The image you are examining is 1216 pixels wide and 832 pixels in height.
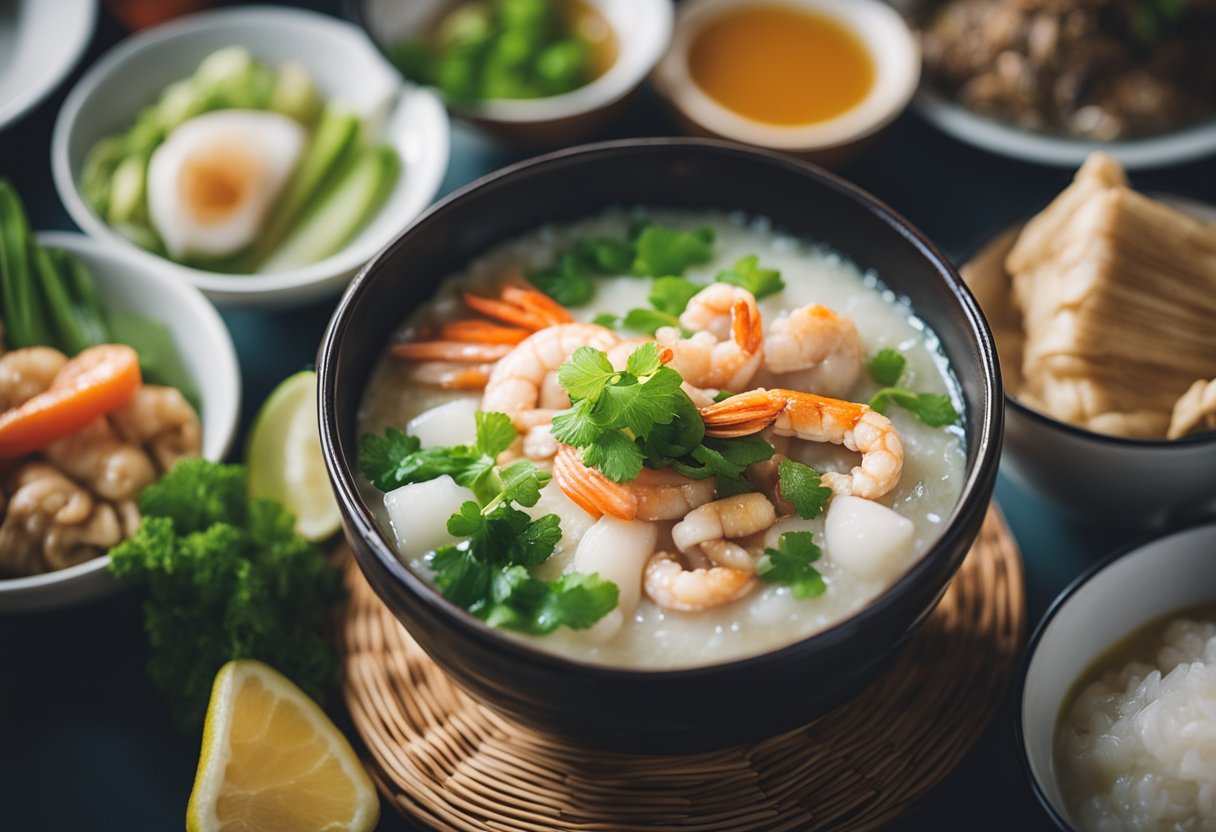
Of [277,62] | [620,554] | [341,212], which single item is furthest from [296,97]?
[620,554]

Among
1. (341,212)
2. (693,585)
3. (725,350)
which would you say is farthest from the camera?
(341,212)

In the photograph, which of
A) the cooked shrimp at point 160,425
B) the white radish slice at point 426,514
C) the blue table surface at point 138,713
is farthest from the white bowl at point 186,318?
the white radish slice at point 426,514

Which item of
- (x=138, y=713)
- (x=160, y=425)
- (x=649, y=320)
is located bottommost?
(x=138, y=713)

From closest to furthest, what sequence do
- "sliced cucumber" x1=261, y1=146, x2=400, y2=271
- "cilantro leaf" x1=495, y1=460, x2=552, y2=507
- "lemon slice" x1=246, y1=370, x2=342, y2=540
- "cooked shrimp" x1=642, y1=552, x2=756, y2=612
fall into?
"cooked shrimp" x1=642, y1=552, x2=756, y2=612, "cilantro leaf" x1=495, y1=460, x2=552, y2=507, "lemon slice" x1=246, y1=370, x2=342, y2=540, "sliced cucumber" x1=261, y1=146, x2=400, y2=271

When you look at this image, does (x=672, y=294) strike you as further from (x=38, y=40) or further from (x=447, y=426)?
(x=38, y=40)

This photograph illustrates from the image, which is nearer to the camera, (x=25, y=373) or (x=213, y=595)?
(x=213, y=595)

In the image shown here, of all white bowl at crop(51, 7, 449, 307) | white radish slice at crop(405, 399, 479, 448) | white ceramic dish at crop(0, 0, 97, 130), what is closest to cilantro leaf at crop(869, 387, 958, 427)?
white radish slice at crop(405, 399, 479, 448)

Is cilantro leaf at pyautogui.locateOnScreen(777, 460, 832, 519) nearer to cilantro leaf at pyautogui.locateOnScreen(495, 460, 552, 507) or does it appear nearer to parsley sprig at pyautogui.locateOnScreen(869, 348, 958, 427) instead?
parsley sprig at pyautogui.locateOnScreen(869, 348, 958, 427)
